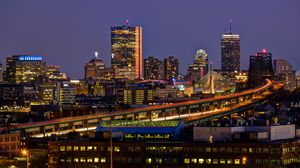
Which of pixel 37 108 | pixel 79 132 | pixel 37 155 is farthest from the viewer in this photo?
pixel 37 108

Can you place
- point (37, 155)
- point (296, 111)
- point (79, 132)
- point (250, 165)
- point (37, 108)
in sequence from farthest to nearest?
point (37, 108), point (296, 111), point (79, 132), point (37, 155), point (250, 165)

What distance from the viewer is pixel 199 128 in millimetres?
81062

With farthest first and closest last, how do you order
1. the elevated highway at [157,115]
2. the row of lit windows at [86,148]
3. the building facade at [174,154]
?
the elevated highway at [157,115], the row of lit windows at [86,148], the building facade at [174,154]

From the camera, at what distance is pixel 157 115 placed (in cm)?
14088

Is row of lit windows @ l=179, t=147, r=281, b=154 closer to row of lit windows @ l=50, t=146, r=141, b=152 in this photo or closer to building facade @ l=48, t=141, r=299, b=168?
Answer: building facade @ l=48, t=141, r=299, b=168

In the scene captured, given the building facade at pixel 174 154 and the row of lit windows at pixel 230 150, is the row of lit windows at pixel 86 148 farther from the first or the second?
the row of lit windows at pixel 230 150

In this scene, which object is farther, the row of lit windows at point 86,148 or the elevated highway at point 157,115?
the elevated highway at point 157,115

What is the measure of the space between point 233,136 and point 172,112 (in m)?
67.3

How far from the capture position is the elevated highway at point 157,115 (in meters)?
115

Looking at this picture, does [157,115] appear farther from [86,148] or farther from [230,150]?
[230,150]

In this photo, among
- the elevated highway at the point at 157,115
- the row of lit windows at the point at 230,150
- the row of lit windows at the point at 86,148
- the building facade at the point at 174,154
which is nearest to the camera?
A: the row of lit windows at the point at 230,150

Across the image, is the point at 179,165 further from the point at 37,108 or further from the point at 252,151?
the point at 37,108

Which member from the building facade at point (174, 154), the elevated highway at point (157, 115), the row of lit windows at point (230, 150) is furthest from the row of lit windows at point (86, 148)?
the elevated highway at point (157, 115)

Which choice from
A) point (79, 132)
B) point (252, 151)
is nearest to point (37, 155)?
point (252, 151)
